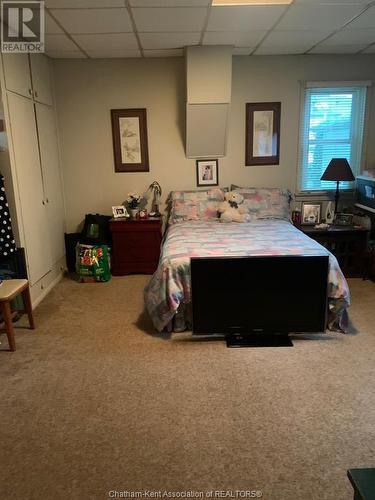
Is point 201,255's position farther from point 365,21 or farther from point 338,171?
point 365,21

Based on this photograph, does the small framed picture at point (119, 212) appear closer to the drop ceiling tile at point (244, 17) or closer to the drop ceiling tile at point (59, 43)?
the drop ceiling tile at point (59, 43)

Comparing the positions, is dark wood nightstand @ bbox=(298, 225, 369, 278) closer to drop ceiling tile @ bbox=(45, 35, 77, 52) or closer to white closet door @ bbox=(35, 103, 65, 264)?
white closet door @ bbox=(35, 103, 65, 264)

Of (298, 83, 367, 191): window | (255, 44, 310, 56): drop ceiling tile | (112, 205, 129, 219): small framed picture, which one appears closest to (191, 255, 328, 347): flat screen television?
(112, 205, 129, 219): small framed picture

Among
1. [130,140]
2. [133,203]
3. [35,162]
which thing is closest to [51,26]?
[35,162]

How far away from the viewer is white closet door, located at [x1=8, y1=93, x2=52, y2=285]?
341 centimetres

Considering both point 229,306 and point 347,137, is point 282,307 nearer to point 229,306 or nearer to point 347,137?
point 229,306

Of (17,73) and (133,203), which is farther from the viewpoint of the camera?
(133,203)

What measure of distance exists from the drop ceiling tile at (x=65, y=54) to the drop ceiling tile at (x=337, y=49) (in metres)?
2.57

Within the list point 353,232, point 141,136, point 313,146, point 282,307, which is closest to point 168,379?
point 282,307

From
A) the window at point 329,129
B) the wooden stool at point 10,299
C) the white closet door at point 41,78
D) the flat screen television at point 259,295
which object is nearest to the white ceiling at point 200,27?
the white closet door at point 41,78

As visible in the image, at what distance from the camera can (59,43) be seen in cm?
374

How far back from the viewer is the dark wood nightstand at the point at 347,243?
4180mm

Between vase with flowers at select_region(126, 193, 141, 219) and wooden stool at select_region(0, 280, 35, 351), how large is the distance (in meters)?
1.78

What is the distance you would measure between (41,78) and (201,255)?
2680mm
